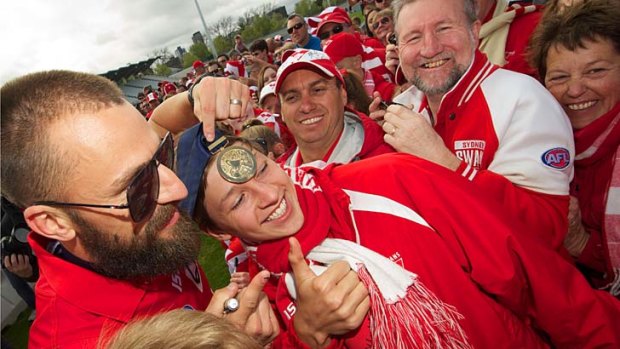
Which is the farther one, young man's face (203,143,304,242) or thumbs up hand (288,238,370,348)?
young man's face (203,143,304,242)

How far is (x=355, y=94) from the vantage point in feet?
11.7

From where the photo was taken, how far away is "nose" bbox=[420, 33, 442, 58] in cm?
210

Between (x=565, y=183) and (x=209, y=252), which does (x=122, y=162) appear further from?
(x=209, y=252)

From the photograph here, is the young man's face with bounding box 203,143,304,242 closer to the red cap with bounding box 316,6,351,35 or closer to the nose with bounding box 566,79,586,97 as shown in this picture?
the nose with bounding box 566,79,586,97

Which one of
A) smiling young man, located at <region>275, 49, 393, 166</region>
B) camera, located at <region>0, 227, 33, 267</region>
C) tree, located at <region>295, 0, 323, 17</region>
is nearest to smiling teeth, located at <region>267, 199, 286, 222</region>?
smiling young man, located at <region>275, 49, 393, 166</region>

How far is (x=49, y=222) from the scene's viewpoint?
1.55 m

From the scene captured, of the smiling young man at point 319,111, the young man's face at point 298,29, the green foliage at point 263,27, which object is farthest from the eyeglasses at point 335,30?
the green foliage at point 263,27

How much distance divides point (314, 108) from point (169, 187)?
57.4 inches

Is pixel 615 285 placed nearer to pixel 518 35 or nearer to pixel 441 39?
pixel 441 39

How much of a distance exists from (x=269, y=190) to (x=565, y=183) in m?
1.39

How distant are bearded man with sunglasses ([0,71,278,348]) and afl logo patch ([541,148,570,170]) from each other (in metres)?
1.40

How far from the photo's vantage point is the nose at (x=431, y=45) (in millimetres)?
2100

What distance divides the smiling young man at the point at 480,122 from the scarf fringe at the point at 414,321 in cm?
56

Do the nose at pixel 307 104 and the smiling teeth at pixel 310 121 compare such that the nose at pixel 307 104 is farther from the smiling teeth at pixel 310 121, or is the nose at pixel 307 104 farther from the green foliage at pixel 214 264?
the green foliage at pixel 214 264
